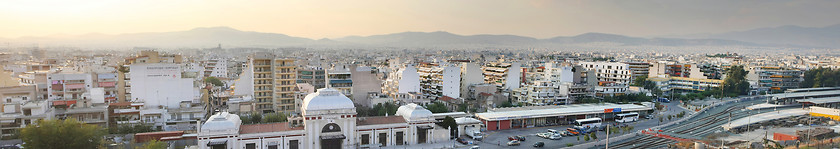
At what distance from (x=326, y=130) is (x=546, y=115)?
1764cm

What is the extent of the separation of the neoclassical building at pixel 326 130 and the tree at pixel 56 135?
5.53m

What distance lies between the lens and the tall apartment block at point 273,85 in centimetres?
4256

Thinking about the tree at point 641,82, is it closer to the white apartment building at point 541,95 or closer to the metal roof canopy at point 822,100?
the metal roof canopy at point 822,100

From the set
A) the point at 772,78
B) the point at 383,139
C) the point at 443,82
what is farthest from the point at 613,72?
the point at 383,139

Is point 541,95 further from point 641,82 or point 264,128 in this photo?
point 264,128

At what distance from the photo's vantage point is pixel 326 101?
27281 mm

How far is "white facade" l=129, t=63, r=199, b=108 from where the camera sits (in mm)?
37094

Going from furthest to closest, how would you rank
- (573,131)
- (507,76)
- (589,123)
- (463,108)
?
(507,76) → (463,108) → (589,123) → (573,131)

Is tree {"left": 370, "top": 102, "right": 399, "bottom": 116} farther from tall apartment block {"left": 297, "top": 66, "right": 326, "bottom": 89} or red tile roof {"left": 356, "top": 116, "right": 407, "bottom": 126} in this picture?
red tile roof {"left": 356, "top": 116, "right": 407, "bottom": 126}

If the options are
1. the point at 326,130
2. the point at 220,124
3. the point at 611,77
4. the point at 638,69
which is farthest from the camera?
the point at 638,69

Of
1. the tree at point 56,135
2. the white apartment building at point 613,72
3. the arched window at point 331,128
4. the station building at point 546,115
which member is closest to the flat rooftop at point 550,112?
the station building at point 546,115

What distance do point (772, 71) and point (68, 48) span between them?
420 feet

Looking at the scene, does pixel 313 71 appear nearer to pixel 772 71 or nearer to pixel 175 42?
pixel 772 71

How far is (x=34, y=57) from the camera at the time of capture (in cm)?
7188
